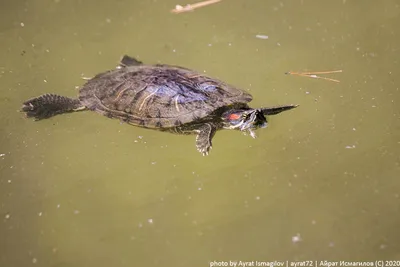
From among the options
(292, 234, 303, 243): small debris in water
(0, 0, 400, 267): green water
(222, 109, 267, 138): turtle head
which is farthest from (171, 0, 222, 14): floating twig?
(292, 234, 303, 243): small debris in water

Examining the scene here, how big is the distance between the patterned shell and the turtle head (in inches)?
3.6

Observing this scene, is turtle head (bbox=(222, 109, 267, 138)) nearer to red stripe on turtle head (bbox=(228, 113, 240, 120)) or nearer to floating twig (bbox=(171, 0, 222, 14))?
red stripe on turtle head (bbox=(228, 113, 240, 120))

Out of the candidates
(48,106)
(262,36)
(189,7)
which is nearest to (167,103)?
(48,106)

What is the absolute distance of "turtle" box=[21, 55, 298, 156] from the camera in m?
2.49

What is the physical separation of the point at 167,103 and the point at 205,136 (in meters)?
0.34

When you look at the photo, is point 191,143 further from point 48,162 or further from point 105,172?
point 48,162

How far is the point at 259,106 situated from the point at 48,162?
1.56 m

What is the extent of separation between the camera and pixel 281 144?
2.54 metres

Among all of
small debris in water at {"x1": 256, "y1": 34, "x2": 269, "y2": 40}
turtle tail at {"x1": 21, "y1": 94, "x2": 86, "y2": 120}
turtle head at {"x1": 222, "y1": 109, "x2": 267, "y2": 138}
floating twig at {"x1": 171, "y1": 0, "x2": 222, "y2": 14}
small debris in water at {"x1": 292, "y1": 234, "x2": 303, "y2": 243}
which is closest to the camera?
small debris in water at {"x1": 292, "y1": 234, "x2": 303, "y2": 243}

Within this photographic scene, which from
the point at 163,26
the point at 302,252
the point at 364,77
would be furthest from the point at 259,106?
the point at 163,26

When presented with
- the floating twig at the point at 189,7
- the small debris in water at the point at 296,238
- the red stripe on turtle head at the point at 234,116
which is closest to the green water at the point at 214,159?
the small debris in water at the point at 296,238

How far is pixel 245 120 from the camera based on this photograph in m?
2.52

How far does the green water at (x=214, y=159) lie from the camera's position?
2.05 metres

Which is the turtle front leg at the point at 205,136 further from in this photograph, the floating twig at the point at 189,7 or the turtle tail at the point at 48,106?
the floating twig at the point at 189,7
